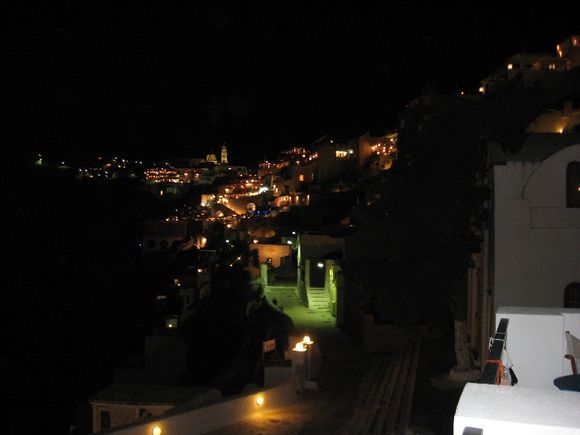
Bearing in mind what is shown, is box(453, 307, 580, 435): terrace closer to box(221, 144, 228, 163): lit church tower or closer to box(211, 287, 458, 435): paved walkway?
box(211, 287, 458, 435): paved walkway

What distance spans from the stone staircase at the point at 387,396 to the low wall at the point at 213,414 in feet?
6.50

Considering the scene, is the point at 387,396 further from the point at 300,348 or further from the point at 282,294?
the point at 282,294

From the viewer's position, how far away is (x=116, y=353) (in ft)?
121

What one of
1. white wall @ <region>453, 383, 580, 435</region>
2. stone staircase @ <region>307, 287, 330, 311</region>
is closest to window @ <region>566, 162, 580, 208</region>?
white wall @ <region>453, 383, 580, 435</region>

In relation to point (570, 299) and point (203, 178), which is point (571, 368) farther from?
point (203, 178)

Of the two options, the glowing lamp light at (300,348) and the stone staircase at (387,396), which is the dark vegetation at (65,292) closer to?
the glowing lamp light at (300,348)

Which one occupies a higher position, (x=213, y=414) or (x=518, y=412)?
(x=518, y=412)

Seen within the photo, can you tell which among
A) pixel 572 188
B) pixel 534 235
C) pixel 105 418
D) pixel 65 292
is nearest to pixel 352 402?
pixel 534 235

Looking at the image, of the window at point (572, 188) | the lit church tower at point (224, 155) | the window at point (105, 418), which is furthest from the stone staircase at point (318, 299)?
the lit church tower at point (224, 155)

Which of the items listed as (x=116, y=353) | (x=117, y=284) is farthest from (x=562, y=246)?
(x=117, y=284)

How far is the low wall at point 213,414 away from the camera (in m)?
12.3

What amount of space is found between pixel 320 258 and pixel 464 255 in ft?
49.2

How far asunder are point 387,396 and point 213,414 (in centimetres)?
385

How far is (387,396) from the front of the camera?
44.2ft
